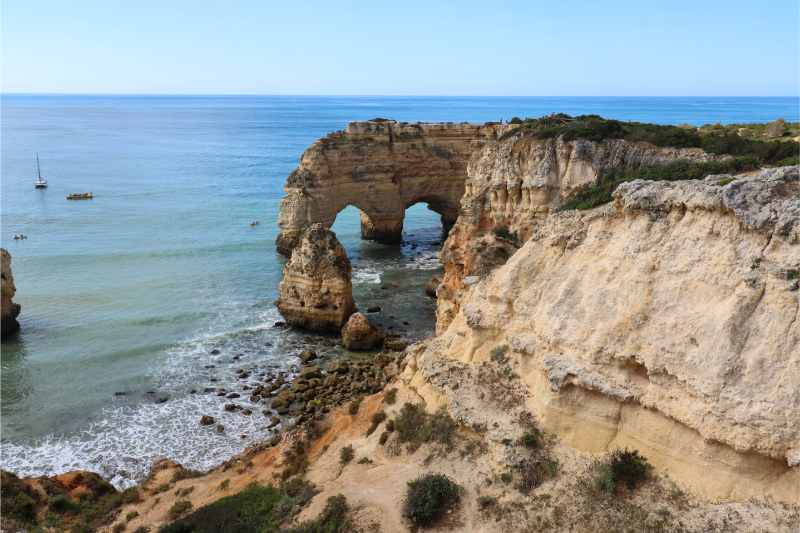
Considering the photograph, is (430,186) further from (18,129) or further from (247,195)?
(18,129)

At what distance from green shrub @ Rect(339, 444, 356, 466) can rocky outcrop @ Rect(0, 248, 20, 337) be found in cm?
2355

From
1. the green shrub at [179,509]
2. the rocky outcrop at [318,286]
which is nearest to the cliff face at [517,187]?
the rocky outcrop at [318,286]

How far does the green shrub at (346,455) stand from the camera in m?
16.2

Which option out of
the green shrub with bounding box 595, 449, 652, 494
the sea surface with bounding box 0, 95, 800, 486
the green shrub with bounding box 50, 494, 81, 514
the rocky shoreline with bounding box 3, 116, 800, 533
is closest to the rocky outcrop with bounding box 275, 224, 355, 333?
the sea surface with bounding box 0, 95, 800, 486

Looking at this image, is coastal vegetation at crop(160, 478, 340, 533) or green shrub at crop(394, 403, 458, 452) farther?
green shrub at crop(394, 403, 458, 452)

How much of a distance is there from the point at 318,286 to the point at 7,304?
16008 mm

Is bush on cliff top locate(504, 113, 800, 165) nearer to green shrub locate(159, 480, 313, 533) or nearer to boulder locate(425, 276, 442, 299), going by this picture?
boulder locate(425, 276, 442, 299)

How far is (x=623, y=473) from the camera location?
489 inches

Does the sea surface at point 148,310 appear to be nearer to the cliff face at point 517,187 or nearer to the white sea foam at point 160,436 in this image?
the white sea foam at point 160,436

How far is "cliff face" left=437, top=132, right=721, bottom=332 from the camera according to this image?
1099 inches

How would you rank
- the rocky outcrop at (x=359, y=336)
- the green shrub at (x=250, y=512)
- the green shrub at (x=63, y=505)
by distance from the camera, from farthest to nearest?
the rocky outcrop at (x=359, y=336) < the green shrub at (x=63, y=505) < the green shrub at (x=250, y=512)

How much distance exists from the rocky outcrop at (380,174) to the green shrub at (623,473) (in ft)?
115

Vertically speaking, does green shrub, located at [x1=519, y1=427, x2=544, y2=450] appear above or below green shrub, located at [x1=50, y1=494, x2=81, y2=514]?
above

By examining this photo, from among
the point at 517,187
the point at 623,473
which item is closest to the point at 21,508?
the point at 623,473
